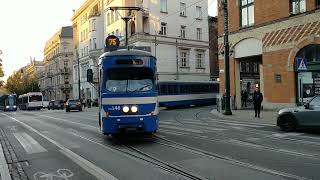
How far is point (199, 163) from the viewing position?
9938mm

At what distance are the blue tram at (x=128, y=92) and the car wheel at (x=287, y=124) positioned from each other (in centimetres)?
569

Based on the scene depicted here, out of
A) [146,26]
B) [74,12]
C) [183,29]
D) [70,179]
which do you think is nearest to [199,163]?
[70,179]

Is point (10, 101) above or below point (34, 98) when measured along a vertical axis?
below

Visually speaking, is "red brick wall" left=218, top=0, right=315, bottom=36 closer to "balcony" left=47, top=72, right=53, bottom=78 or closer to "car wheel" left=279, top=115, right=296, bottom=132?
"car wheel" left=279, top=115, right=296, bottom=132

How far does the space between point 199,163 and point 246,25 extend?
23987 mm

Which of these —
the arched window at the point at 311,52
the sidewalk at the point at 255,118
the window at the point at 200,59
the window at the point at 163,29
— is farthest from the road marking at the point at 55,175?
the window at the point at 200,59

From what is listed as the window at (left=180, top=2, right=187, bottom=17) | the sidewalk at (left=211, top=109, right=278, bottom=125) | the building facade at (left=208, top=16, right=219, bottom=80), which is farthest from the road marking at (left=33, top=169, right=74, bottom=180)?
the building facade at (left=208, top=16, right=219, bottom=80)

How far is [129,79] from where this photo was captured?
14.1 metres

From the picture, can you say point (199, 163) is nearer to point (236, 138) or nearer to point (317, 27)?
point (236, 138)

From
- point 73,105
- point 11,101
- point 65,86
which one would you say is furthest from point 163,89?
point 65,86

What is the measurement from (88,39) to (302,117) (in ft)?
205

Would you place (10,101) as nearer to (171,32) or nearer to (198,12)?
(171,32)

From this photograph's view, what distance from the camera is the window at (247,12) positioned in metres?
31.8

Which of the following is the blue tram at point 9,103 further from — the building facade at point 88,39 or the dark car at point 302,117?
the dark car at point 302,117
